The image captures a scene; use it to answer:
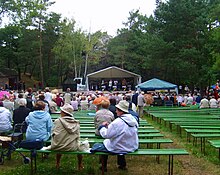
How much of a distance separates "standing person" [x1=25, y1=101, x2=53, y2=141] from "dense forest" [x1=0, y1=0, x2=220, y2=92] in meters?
16.4

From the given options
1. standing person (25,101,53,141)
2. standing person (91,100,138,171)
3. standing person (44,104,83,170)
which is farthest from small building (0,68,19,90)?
standing person (91,100,138,171)

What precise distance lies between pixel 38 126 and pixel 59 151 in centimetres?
89

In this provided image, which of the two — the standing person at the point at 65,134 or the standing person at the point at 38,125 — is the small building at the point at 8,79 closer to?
the standing person at the point at 38,125

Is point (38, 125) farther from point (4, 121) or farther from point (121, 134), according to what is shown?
point (121, 134)

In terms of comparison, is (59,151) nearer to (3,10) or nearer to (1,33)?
(3,10)

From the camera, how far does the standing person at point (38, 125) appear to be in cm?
582

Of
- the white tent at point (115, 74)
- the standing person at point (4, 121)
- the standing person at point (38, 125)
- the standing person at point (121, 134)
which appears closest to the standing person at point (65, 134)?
the standing person at point (121, 134)

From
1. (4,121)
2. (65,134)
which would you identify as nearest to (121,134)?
(65,134)

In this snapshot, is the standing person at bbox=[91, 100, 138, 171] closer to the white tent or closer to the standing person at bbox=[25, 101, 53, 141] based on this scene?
the standing person at bbox=[25, 101, 53, 141]

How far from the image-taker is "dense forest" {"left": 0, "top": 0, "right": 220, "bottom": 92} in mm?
25750

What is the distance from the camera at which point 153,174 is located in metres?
5.67

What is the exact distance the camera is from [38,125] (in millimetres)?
5867

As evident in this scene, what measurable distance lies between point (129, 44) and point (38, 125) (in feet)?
122

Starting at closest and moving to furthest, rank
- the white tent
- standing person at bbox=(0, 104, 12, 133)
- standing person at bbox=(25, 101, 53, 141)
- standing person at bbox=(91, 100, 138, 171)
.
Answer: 1. standing person at bbox=(91, 100, 138, 171)
2. standing person at bbox=(25, 101, 53, 141)
3. standing person at bbox=(0, 104, 12, 133)
4. the white tent
